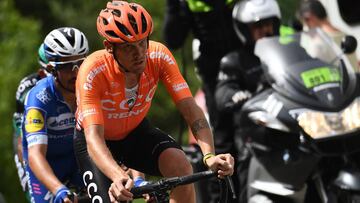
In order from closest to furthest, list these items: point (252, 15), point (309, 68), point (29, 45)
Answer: point (309, 68) < point (252, 15) < point (29, 45)

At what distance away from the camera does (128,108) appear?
9062mm

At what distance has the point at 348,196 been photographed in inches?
384

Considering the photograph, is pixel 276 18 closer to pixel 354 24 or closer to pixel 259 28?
pixel 259 28

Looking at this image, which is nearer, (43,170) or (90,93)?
(90,93)

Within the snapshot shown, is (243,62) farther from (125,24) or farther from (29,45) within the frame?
(29,45)

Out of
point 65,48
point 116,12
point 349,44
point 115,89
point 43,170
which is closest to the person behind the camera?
point 116,12

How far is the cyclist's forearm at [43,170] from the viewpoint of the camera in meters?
9.57

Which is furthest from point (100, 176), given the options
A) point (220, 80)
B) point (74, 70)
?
point (220, 80)

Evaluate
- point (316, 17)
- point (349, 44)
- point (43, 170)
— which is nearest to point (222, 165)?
point (43, 170)

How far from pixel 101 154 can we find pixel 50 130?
6.48 ft

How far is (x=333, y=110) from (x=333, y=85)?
0.28m

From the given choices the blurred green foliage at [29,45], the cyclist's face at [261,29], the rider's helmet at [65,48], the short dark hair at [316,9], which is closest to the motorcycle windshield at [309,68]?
the cyclist's face at [261,29]

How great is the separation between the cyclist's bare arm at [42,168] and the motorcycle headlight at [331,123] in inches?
79.2

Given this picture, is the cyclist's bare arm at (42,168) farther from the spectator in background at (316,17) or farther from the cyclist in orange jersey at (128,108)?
the spectator in background at (316,17)
